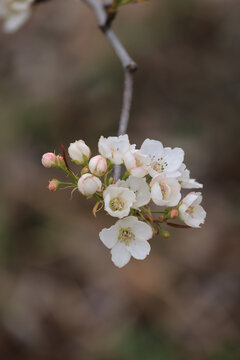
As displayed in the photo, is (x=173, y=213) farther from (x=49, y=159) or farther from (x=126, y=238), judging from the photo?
(x=49, y=159)

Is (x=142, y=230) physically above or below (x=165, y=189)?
below

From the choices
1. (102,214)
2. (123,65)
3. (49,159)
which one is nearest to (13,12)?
(123,65)

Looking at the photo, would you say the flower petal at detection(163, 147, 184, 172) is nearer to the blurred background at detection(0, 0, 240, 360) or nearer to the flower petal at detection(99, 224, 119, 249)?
the flower petal at detection(99, 224, 119, 249)

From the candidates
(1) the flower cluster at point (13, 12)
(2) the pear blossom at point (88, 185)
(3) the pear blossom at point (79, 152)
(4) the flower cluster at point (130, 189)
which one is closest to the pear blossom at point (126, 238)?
(4) the flower cluster at point (130, 189)

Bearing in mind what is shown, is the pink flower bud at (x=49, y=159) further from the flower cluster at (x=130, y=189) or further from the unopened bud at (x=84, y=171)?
the unopened bud at (x=84, y=171)

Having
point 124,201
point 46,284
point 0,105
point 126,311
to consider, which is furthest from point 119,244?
point 0,105
